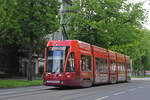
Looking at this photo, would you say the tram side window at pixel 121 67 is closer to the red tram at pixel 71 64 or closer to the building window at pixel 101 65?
the building window at pixel 101 65

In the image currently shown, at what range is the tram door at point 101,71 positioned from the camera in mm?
21547

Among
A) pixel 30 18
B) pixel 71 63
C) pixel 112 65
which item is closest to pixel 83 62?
pixel 71 63

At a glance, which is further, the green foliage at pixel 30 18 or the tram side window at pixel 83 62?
the green foliage at pixel 30 18

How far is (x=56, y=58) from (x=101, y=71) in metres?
6.11

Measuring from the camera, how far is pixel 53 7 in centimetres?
2795

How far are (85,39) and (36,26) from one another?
8.67 metres

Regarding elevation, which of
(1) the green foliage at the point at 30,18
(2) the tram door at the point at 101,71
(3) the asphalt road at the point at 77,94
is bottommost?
(3) the asphalt road at the point at 77,94

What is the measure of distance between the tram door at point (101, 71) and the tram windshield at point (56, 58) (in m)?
4.67

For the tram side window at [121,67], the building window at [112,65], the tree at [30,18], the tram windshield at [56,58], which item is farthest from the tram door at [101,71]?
the tree at [30,18]

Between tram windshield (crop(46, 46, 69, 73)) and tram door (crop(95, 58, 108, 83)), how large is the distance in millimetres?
4673

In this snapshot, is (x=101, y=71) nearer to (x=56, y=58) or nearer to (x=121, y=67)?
(x=56, y=58)

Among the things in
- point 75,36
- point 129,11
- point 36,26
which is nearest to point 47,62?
point 36,26

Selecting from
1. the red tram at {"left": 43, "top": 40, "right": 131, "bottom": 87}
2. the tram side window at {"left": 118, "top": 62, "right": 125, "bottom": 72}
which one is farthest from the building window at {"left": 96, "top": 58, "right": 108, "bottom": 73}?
the tram side window at {"left": 118, "top": 62, "right": 125, "bottom": 72}

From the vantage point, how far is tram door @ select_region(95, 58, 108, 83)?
2155 cm
